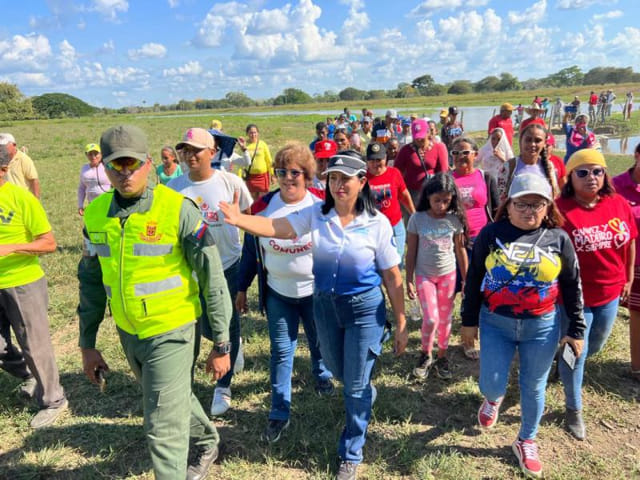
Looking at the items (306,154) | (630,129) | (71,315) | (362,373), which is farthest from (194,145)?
(630,129)

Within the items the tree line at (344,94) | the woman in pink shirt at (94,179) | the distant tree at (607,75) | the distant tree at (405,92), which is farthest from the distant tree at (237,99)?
the woman in pink shirt at (94,179)

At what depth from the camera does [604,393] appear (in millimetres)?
3758

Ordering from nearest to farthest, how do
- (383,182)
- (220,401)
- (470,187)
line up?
(220,401) < (470,187) < (383,182)

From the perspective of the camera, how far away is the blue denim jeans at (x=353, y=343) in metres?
2.71

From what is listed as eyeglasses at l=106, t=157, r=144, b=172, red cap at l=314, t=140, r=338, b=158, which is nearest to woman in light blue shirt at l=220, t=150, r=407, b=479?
eyeglasses at l=106, t=157, r=144, b=172

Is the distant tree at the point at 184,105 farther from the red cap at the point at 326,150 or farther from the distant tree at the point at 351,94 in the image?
the red cap at the point at 326,150

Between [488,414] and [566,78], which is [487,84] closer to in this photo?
[566,78]

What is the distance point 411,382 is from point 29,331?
11.0 feet

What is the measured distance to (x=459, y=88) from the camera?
10819 cm

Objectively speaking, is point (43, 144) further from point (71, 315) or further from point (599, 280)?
point (599, 280)

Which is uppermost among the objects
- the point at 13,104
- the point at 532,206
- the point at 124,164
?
the point at 13,104

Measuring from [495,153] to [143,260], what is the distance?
15.6 feet

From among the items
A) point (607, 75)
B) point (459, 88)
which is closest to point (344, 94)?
point (459, 88)

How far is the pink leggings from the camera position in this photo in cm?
391
